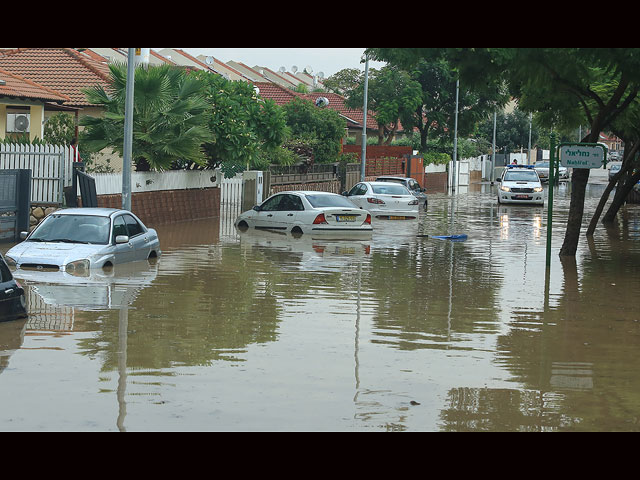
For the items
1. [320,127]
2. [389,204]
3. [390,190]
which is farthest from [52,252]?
[320,127]

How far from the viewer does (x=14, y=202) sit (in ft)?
80.1

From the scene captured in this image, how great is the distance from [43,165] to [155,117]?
411 centimetres

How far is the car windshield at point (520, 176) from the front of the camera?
48537mm

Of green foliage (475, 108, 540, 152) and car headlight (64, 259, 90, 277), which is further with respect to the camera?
green foliage (475, 108, 540, 152)

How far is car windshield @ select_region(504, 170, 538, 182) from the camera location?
48537 millimetres

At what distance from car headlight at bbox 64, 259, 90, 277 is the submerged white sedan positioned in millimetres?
10502

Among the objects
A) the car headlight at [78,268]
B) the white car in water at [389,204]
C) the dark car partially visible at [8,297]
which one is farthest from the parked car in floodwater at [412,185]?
the dark car partially visible at [8,297]

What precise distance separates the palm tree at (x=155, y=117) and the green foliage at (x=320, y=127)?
22.1 metres

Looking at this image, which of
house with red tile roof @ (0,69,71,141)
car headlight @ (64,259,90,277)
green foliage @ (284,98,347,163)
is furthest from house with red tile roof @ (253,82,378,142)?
car headlight @ (64,259,90,277)

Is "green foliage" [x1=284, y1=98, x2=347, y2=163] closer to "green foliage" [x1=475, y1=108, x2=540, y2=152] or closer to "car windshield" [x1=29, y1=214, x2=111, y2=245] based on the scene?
"car windshield" [x1=29, y1=214, x2=111, y2=245]

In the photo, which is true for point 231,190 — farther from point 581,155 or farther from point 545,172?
point 545,172
